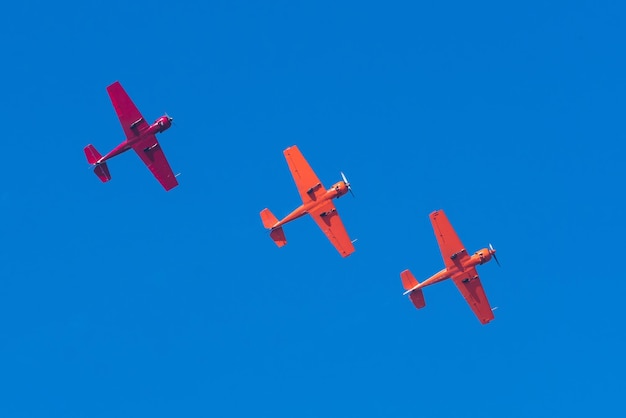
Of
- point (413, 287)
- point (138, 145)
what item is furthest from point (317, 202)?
point (138, 145)

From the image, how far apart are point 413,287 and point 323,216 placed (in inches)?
564

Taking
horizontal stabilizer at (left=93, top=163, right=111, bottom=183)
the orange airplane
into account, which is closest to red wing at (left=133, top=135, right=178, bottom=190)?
horizontal stabilizer at (left=93, top=163, right=111, bottom=183)

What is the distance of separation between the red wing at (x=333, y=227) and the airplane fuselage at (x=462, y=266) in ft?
33.4

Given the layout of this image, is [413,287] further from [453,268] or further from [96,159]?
[96,159]

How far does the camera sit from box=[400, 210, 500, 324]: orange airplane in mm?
171000

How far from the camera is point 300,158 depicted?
171375 mm

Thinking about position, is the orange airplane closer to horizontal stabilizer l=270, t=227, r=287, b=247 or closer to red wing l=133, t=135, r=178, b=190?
horizontal stabilizer l=270, t=227, r=287, b=247

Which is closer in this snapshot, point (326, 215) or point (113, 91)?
point (113, 91)

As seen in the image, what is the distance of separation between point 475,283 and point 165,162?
41.7 meters

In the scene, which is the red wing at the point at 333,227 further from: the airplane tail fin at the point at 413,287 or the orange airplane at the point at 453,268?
the orange airplane at the point at 453,268

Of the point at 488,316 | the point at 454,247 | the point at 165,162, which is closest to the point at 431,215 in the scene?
the point at 454,247

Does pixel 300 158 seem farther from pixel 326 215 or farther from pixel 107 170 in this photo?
pixel 107 170

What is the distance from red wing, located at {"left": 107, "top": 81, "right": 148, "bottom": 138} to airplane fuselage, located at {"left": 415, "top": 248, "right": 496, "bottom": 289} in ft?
131

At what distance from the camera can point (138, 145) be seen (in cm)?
16688
